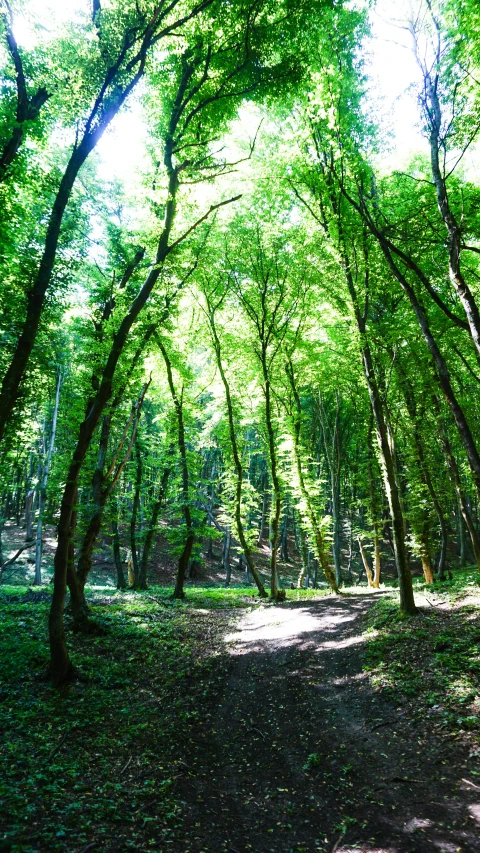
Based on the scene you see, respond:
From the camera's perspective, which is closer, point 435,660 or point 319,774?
point 319,774

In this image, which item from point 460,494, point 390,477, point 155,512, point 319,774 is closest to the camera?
point 319,774

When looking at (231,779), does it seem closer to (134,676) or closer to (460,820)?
(460,820)

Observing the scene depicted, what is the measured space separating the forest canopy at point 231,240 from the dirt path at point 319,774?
10.1 ft

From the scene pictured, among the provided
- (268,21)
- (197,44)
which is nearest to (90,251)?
(197,44)

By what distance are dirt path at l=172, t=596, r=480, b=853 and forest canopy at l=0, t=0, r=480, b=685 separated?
3.07 meters

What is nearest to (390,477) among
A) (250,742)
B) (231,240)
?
(250,742)

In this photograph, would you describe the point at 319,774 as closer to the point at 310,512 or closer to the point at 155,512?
the point at 310,512

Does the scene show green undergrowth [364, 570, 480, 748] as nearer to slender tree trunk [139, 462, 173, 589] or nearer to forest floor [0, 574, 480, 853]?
forest floor [0, 574, 480, 853]

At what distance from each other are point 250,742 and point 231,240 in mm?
15846

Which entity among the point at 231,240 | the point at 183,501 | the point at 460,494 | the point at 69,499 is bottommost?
the point at 69,499

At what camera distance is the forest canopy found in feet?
23.0

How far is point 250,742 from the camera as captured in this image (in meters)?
5.54

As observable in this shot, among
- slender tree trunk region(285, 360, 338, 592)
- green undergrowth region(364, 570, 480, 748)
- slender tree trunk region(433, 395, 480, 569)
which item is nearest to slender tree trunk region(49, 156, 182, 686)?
green undergrowth region(364, 570, 480, 748)

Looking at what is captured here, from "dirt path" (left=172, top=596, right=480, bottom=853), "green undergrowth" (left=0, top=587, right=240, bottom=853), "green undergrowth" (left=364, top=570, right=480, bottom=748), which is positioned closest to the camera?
"green undergrowth" (left=0, top=587, right=240, bottom=853)
